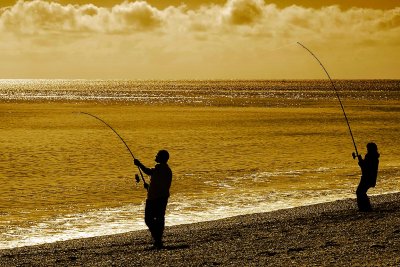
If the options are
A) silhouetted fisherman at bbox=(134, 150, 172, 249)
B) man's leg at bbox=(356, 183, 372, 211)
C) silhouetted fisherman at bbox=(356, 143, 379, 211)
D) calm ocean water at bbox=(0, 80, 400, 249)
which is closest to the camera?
silhouetted fisherman at bbox=(134, 150, 172, 249)

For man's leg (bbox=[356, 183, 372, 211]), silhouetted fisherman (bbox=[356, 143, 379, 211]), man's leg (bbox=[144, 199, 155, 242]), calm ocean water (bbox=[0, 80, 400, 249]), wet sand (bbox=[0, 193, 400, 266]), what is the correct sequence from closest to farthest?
wet sand (bbox=[0, 193, 400, 266]), man's leg (bbox=[144, 199, 155, 242]), silhouetted fisherman (bbox=[356, 143, 379, 211]), man's leg (bbox=[356, 183, 372, 211]), calm ocean water (bbox=[0, 80, 400, 249])

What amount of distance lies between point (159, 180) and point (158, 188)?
126 millimetres

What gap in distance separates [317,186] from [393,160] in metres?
8.35

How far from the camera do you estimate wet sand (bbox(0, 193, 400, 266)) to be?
8.39 metres

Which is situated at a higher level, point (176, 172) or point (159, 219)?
point (159, 219)

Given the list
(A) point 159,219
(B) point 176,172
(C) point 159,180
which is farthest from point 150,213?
(B) point 176,172

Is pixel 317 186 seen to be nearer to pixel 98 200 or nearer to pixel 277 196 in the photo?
pixel 277 196

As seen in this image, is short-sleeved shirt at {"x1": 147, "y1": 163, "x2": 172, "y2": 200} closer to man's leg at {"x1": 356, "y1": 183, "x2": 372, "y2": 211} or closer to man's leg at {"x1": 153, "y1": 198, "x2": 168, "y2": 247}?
man's leg at {"x1": 153, "y1": 198, "x2": 168, "y2": 247}

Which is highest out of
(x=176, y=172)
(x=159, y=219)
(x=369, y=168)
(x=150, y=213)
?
(x=369, y=168)

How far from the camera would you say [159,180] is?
29.5ft

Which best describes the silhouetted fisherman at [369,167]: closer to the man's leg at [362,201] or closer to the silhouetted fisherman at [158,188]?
the man's leg at [362,201]

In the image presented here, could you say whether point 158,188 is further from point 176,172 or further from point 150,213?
point 176,172

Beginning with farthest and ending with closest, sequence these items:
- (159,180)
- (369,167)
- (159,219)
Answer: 1. (369,167)
2. (159,219)
3. (159,180)

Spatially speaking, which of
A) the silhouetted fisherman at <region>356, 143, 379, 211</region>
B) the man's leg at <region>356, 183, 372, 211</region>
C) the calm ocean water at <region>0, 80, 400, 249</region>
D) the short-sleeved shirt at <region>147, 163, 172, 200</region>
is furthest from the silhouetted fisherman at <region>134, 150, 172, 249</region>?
the man's leg at <region>356, 183, 372, 211</region>
